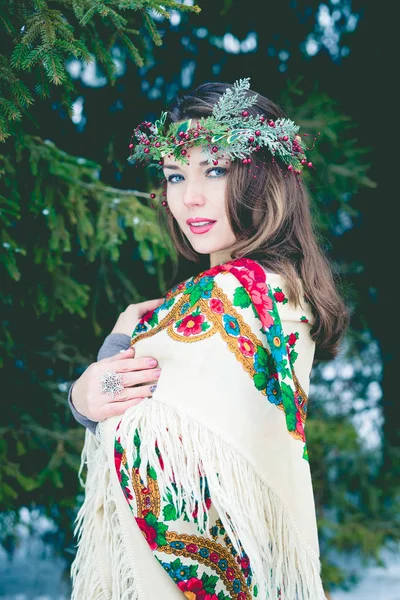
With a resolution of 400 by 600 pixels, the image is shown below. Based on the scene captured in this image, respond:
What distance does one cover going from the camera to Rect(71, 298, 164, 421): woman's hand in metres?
1.76

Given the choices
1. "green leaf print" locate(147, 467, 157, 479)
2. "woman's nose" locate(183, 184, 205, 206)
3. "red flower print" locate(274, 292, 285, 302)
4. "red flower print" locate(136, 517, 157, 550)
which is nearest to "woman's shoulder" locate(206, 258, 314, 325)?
"red flower print" locate(274, 292, 285, 302)

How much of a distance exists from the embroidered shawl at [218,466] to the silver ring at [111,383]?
2.8 inches

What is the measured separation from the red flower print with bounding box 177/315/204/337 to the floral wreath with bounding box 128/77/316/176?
431 mm

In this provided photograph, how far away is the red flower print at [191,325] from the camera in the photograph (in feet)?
5.55

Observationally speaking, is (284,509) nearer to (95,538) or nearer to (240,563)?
(240,563)

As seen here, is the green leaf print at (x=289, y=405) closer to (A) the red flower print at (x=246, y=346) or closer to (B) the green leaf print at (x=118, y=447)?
(A) the red flower print at (x=246, y=346)

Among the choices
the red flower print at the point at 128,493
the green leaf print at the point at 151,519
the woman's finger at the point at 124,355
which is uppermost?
the woman's finger at the point at 124,355

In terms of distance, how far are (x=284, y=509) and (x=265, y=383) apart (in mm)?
305

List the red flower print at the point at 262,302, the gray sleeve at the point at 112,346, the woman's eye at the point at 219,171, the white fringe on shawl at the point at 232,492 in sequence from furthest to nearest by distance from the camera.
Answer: the gray sleeve at the point at 112,346 → the woman's eye at the point at 219,171 → the red flower print at the point at 262,302 → the white fringe on shawl at the point at 232,492

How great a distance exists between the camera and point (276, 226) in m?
1.88

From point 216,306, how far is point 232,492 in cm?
45

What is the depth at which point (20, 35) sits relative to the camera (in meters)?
1.90

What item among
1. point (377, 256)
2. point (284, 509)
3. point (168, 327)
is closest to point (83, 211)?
point (168, 327)

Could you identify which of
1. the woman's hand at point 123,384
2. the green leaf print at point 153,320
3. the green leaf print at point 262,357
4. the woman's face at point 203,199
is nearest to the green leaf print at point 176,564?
the woman's hand at point 123,384
